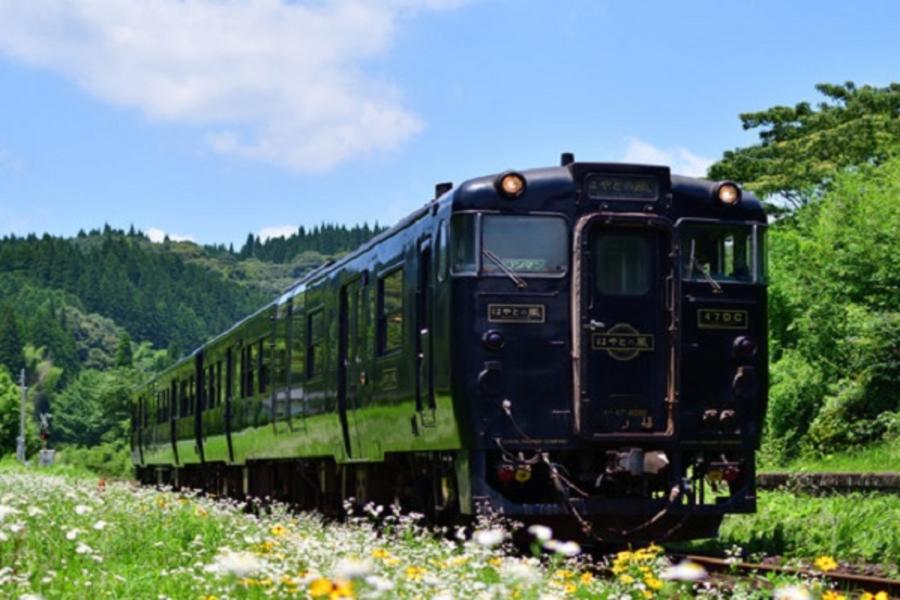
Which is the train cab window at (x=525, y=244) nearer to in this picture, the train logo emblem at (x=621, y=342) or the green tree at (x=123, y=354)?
the train logo emblem at (x=621, y=342)

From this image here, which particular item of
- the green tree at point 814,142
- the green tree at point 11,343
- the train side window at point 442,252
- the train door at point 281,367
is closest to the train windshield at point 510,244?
the train side window at point 442,252

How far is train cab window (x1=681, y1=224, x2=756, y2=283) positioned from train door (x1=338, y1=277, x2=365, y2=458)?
12.7 ft

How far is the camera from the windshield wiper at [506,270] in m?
11.9

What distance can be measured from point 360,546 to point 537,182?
12.9 ft

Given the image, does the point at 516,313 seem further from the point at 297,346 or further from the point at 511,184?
the point at 297,346

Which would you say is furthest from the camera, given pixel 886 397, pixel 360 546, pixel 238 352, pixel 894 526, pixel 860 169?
pixel 860 169

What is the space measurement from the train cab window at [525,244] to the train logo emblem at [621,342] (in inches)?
23.9

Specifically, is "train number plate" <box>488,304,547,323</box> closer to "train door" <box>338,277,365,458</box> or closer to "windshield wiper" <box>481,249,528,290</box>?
"windshield wiper" <box>481,249,528,290</box>

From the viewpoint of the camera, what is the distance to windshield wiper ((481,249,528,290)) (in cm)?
1185

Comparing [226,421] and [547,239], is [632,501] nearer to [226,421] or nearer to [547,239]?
[547,239]

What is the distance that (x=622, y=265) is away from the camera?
39.8 feet

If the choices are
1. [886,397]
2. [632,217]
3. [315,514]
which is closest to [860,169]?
[886,397]

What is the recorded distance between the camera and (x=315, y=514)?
16859mm

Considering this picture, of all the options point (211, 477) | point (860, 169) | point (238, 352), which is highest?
point (860, 169)
